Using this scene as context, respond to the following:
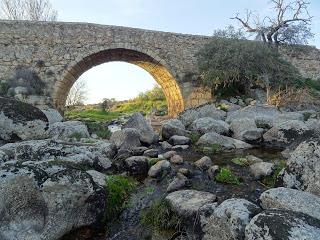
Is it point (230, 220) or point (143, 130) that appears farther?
point (143, 130)

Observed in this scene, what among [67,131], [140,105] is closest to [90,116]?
[140,105]

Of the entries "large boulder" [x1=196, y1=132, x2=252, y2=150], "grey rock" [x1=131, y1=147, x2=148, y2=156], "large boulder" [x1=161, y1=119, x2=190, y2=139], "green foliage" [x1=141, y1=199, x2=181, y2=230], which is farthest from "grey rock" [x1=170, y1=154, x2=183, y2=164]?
"large boulder" [x1=161, y1=119, x2=190, y2=139]

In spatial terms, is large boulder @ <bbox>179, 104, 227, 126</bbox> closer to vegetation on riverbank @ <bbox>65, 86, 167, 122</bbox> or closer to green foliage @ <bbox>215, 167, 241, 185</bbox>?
green foliage @ <bbox>215, 167, 241, 185</bbox>

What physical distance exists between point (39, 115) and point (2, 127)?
0.77 meters

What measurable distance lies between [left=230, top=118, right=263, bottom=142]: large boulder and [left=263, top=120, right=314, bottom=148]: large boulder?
24 centimetres

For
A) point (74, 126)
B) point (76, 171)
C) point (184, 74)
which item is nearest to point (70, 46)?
point (184, 74)

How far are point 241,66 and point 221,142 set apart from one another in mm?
7608

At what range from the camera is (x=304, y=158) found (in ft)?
16.2

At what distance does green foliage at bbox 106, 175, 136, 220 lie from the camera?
15.8 feet

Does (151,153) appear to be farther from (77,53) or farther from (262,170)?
(77,53)

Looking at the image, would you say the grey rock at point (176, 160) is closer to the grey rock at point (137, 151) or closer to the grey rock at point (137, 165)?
the grey rock at point (137, 165)

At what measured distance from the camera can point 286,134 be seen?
8.88 meters

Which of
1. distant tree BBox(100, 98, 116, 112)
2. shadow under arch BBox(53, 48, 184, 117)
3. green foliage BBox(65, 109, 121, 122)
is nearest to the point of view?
shadow under arch BBox(53, 48, 184, 117)

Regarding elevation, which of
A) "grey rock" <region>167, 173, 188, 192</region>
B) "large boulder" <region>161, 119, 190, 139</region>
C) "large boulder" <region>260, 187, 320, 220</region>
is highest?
"large boulder" <region>260, 187, 320, 220</region>
